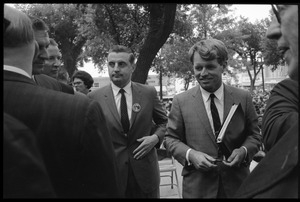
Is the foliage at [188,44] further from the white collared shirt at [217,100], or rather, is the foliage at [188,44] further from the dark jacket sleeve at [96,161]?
the dark jacket sleeve at [96,161]

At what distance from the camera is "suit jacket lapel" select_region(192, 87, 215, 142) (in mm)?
2601

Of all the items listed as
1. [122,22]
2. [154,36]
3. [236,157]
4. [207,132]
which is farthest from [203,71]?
[122,22]

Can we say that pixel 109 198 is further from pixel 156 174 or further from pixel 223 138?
pixel 156 174

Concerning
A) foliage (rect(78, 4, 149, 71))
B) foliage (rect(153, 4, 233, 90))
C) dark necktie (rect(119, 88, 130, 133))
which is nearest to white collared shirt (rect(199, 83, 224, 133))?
dark necktie (rect(119, 88, 130, 133))

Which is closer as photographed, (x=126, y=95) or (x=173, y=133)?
(x=173, y=133)

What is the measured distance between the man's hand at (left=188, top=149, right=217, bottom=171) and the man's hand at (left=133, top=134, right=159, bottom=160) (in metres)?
0.71

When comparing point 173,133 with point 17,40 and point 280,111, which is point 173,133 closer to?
point 280,111

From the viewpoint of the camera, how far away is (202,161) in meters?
2.40

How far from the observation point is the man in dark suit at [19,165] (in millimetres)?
1105

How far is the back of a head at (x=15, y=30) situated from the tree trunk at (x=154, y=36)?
7.21m

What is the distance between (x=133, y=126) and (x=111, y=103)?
31cm

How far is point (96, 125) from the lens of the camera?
1.41 metres

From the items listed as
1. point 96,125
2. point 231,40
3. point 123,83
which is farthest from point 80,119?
point 231,40

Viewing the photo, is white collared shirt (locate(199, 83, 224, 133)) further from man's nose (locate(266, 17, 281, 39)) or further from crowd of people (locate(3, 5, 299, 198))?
man's nose (locate(266, 17, 281, 39))
